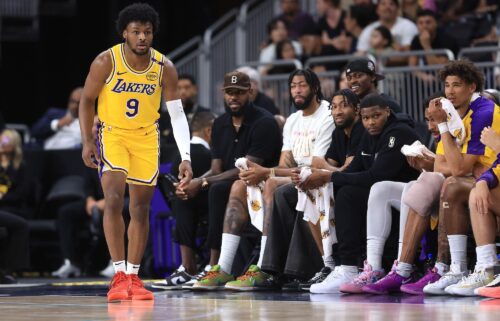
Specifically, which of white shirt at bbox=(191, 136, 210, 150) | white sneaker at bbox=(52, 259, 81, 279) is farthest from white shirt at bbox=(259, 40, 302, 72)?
white shirt at bbox=(191, 136, 210, 150)

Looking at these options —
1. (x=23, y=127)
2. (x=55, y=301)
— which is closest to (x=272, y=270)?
(x=55, y=301)

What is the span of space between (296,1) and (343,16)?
0.92 m

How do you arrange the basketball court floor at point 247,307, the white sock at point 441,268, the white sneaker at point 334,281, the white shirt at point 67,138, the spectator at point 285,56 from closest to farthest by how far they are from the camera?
the basketball court floor at point 247,307 < the white sock at point 441,268 < the white sneaker at point 334,281 < the spectator at point 285,56 < the white shirt at point 67,138

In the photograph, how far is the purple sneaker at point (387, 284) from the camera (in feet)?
20.8

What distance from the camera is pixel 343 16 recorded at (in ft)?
38.8

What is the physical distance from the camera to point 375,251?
655cm

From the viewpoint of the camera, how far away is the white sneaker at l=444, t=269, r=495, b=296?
596cm

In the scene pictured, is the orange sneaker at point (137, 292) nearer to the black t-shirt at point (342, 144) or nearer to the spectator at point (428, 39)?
the black t-shirt at point (342, 144)

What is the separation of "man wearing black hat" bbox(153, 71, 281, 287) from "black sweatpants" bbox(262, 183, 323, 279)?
22.1 inches

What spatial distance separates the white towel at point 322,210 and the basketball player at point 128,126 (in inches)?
32.9

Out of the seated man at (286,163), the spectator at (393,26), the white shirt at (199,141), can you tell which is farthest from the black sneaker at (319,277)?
the spectator at (393,26)

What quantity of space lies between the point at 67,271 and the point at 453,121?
5100 millimetres

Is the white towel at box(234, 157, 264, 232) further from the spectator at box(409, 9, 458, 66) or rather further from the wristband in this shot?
the spectator at box(409, 9, 458, 66)

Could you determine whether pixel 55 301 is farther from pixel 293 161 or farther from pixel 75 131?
pixel 75 131
